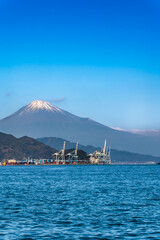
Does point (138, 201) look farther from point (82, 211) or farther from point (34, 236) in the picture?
point (34, 236)

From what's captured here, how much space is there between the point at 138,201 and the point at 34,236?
24643 mm

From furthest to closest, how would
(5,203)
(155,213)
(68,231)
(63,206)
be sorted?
(5,203), (63,206), (155,213), (68,231)

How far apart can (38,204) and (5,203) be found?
14.4 feet

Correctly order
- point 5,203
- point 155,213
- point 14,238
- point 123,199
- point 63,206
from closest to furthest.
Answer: point 14,238 → point 155,213 → point 63,206 → point 5,203 → point 123,199

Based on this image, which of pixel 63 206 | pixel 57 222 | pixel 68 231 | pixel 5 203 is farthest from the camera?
pixel 5 203

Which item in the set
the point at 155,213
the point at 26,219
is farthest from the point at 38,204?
the point at 155,213

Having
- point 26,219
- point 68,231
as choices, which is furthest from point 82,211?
point 68,231

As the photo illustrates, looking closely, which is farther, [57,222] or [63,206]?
[63,206]

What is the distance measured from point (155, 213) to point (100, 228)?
381 inches

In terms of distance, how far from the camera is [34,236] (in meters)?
28.0

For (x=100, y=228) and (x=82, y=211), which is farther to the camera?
(x=82, y=211)

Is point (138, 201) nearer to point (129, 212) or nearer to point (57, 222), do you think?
point (129, 212)

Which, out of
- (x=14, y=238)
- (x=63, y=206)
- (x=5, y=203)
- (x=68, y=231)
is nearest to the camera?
(x=14, y=238)

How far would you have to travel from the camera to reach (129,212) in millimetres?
39625
